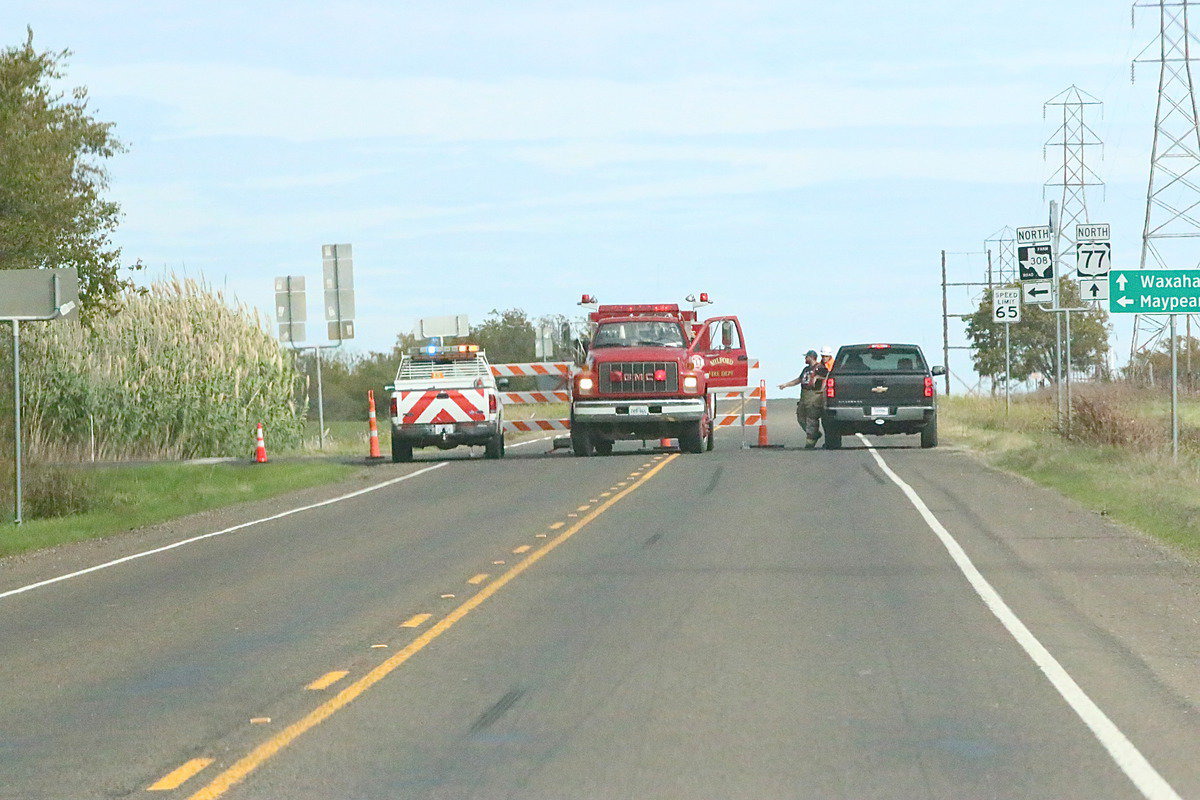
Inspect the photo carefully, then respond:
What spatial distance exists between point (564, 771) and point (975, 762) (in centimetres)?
184

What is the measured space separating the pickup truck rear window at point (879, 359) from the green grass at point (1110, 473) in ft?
7.02

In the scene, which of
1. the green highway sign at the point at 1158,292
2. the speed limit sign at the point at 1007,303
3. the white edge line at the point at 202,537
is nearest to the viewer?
the white edge line at the point at 202,537

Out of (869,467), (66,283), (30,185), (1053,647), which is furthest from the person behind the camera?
(30,185)

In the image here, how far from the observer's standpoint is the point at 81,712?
9281 mm

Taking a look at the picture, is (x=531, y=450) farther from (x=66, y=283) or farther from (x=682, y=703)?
(x=682, y=703)

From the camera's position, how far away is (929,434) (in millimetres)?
33781

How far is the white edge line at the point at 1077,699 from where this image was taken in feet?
24.2

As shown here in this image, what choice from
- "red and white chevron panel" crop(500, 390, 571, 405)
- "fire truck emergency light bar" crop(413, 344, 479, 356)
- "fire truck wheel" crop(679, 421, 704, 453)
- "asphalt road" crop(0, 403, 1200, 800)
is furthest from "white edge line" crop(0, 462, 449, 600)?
"red and white chevron panel" crop(500, 390, 571, 405)

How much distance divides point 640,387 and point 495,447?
3.04 metres

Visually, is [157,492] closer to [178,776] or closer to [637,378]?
[637,378]

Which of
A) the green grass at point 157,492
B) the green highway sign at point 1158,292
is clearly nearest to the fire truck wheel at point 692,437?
Result: the green grass at point 157,492

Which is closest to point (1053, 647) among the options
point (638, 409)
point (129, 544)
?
point (129, 544)

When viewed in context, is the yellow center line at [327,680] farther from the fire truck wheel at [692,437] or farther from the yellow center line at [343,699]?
the fire truck wheel at [692,437]

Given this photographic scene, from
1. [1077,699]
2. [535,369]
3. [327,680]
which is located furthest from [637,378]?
[1077,699]
